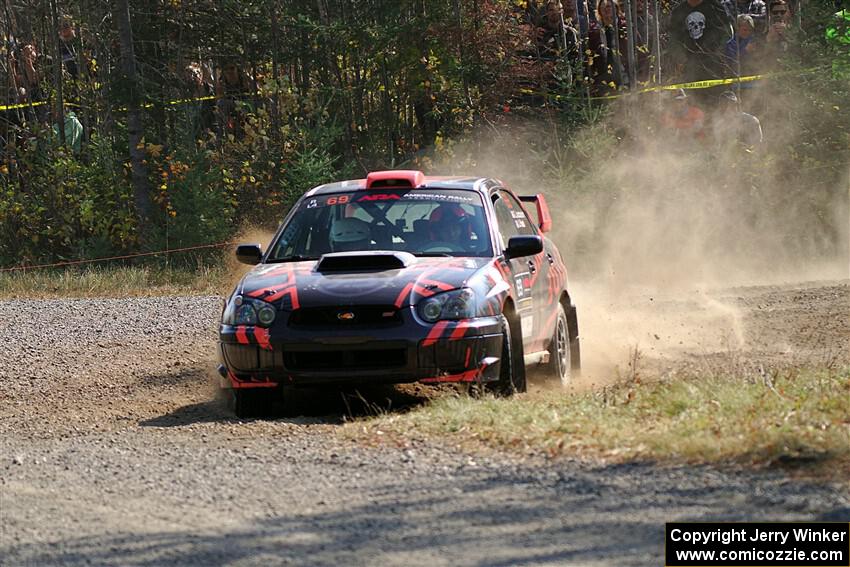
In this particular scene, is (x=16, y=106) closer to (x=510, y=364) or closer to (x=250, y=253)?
(x=250, y=253)

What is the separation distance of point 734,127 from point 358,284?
1479 cm

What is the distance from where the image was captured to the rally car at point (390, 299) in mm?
8914

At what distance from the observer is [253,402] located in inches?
367

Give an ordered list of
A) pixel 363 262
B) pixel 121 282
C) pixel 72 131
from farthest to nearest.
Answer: pixel 72 131 → pixel 121 282 → pixel 363 262

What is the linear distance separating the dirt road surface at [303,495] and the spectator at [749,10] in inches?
553

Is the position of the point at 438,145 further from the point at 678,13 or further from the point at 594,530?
the point at 594,530

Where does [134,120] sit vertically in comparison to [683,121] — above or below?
above

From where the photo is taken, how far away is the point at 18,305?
18.7m

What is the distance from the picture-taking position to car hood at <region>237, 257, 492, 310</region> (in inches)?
352

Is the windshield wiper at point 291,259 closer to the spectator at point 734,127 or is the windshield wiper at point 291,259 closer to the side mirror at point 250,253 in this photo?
the side mirror at point 250,253

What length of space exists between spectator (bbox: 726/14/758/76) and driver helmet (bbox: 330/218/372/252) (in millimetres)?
13776

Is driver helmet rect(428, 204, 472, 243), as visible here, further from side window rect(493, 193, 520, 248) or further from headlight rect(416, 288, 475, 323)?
headlight rect(416, 288, 475, 323)

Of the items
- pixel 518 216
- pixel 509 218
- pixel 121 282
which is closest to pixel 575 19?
pixel 121 282

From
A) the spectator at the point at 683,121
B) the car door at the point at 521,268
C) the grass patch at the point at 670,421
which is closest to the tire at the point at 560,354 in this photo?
the car door at the point at 521,268
